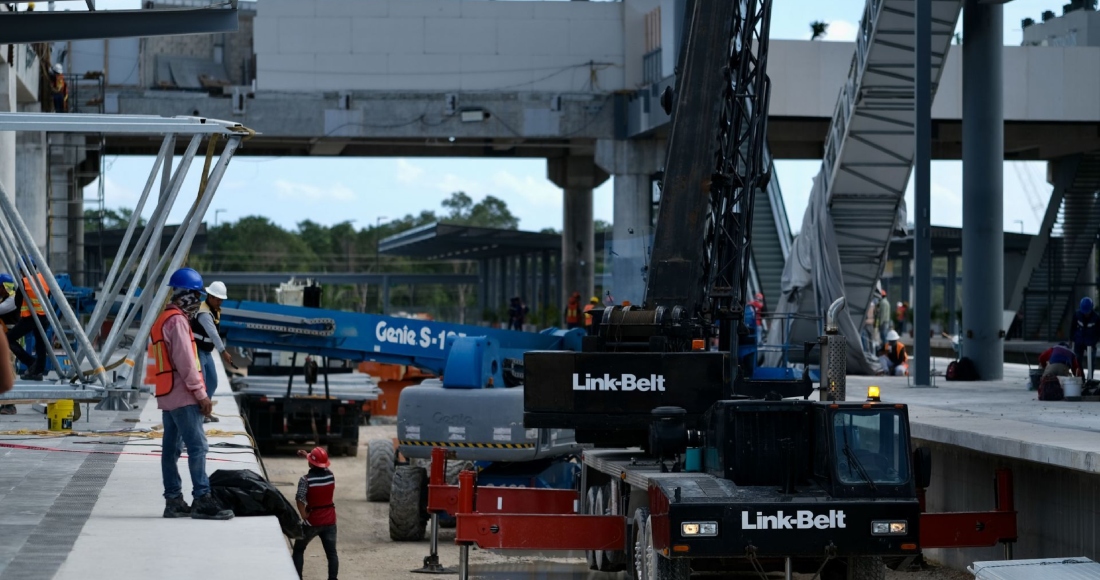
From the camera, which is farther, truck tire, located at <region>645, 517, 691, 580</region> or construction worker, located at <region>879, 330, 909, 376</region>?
construction worker, located at <region>879, 330, 909, 376</region>

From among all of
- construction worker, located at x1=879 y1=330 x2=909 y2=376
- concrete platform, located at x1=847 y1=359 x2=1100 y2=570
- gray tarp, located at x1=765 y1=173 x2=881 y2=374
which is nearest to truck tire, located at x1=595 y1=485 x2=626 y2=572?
concrete platform, located at x1=847 y1=359 x2=1100 y2=570

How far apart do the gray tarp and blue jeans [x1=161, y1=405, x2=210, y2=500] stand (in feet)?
66.0

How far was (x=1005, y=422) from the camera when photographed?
642 inches

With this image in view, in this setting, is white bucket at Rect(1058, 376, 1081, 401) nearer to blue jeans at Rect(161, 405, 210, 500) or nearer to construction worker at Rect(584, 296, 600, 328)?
construction worker at Rect(584, 296, 600, 328)

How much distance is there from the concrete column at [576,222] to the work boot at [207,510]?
40774mm

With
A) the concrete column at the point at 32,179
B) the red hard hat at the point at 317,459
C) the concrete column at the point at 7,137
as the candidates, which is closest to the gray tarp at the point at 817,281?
the concrete column at the point at 7,137

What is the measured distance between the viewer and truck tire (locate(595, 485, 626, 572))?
14.5 metres

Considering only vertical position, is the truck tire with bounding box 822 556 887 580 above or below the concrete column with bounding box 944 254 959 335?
below

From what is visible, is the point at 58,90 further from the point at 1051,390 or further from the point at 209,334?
the point at 1051,390

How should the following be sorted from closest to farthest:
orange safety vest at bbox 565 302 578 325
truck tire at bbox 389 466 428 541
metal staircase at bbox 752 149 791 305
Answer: truck tire at bbox 389 466 428 541, orange safety vest at bbox 565 302 578 325, metal staircase at bbox 752 149 791 305

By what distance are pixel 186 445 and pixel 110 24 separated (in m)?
11.1

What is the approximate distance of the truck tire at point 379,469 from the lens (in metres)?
20.6

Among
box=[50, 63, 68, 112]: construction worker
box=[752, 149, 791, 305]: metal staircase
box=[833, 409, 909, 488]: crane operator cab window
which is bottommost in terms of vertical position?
box=[833, 409, 909, 488]: crane operator cab window

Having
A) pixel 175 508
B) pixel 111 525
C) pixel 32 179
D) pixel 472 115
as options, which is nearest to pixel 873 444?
pixel 175 508
